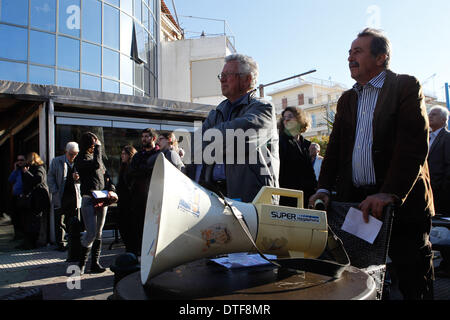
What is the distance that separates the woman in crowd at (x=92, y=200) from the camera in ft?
14.0

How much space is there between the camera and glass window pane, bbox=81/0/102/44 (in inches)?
522

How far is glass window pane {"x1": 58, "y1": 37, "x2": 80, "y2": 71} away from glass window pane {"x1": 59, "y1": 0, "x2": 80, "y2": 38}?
1.02 ft

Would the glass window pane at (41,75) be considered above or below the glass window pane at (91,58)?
below

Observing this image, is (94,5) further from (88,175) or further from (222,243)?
(222,243)

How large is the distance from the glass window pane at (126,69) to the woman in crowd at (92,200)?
1071cm

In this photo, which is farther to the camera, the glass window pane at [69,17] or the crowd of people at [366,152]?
the glass window pane at [69,17]

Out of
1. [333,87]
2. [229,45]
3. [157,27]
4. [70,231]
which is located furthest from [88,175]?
[333,87]

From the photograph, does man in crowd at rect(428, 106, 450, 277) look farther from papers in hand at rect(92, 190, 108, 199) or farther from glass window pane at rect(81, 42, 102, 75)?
glass window pane at rect(81, 42, 102, 75)

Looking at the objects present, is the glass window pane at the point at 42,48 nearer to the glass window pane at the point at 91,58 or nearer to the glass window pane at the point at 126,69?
the glass window pane at the point at 91,58

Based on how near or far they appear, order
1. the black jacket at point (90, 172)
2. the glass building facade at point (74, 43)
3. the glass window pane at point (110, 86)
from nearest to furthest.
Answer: the black jacket at point (90, 172), the glass building facade at point (74, 43), the glass window pane at point (110, 86)

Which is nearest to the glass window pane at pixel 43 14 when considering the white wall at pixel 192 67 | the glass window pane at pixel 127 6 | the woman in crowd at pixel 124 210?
the glass window pane at pixel 127 6

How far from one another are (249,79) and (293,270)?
4.40 ft

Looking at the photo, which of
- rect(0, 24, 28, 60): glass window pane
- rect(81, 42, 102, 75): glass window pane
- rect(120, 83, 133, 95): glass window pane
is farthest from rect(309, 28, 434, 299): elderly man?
rect(120, 83, 133, 95): glass window pane

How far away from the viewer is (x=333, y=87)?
6181 cm
